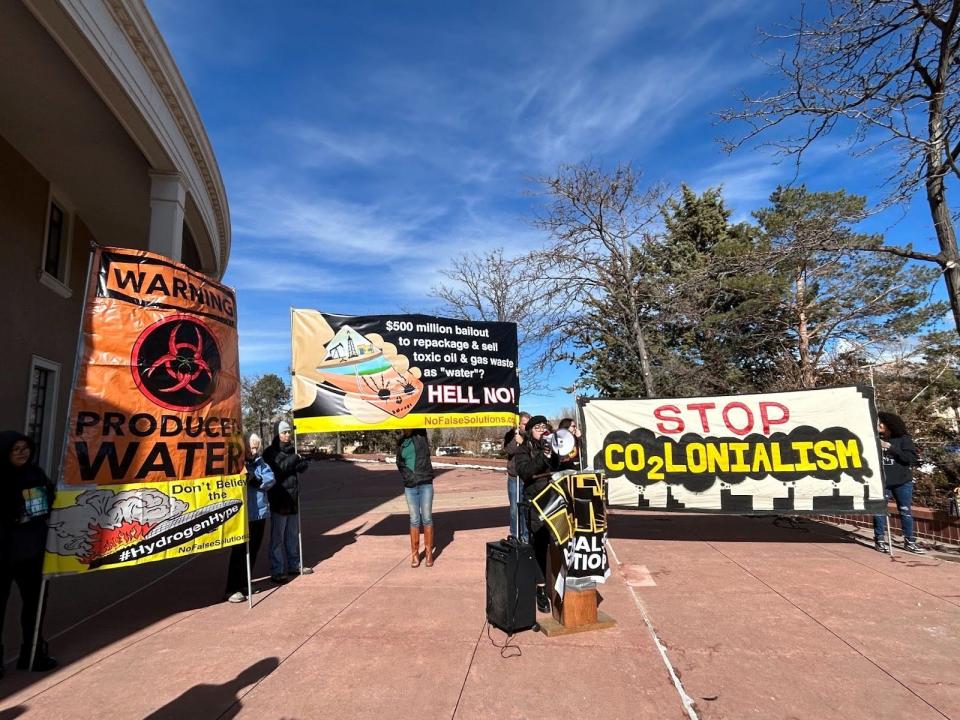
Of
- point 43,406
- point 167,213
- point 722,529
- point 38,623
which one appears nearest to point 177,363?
point 38,623

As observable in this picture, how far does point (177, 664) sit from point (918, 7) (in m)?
9.83

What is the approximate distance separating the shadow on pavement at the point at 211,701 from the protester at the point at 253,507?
79.2 inches

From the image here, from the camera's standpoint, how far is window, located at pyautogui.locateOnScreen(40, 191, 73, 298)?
10.2 meters

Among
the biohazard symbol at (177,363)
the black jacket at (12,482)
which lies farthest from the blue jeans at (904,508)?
the black jacket at (12,482)

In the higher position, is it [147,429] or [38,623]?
[147,429]

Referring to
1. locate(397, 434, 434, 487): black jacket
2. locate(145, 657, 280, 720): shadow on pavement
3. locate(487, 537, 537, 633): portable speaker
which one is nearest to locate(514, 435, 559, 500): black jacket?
locate(487, 537, 537, 633): portable speaker

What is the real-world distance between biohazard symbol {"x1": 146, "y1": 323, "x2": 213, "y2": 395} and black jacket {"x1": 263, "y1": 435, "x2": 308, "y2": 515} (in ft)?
4.63

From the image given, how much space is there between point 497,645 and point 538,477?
1434 millimetres

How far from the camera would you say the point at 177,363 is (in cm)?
509

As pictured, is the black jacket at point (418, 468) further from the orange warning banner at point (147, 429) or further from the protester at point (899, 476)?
the protester at point (899, 476)

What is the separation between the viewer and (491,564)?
15.1ft

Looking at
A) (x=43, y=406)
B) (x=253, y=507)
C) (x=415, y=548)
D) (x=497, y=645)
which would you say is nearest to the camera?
(x=497, y=645)

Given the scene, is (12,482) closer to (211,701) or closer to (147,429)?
(147,429)

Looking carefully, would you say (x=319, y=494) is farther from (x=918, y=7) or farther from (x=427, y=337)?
(x=918, y=7)
